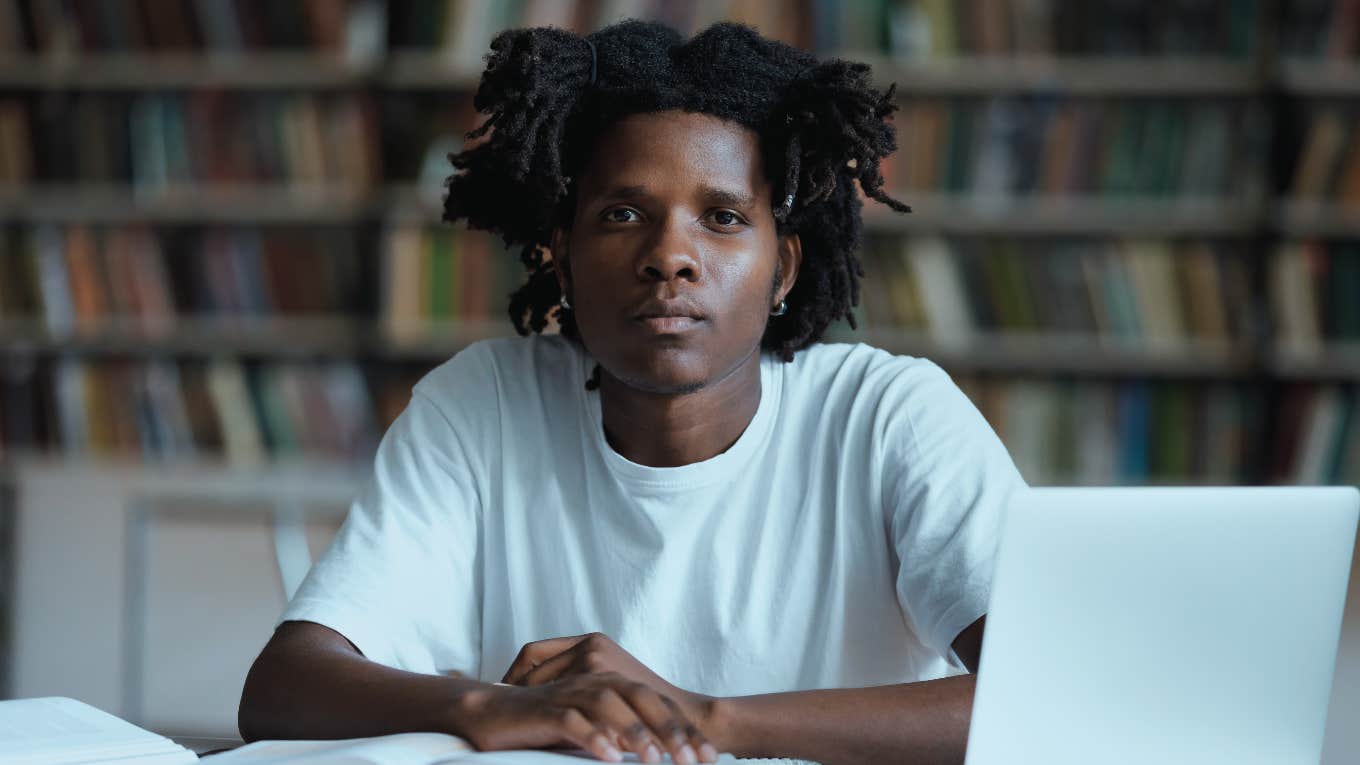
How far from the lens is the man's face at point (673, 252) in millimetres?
1405

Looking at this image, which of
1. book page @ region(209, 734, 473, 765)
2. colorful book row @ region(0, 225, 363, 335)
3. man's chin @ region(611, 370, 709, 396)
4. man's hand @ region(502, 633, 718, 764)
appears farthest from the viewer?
colorful book row @ region(0, 225, 363, 335)

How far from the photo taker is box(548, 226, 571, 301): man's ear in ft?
5.16

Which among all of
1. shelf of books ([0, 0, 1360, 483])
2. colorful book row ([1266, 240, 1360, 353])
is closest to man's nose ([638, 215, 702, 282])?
shelf of books ([0, 0, 1360, 483])

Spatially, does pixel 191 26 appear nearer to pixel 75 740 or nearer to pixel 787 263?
pixel 787 263

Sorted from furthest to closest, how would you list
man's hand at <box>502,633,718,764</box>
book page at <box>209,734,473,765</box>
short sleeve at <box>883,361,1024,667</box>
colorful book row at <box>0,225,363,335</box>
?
colorful book row at <box>0,225,363,335</box>
short sleeve at <box>883,361,1024,667</box>
man's hand at <box>502,633,718,764</box>
book page at <box>209,734,473,765</box>

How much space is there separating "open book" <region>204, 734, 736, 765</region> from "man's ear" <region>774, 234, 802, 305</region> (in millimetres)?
702

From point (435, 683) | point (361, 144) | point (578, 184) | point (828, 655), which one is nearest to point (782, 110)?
point (578, 184)

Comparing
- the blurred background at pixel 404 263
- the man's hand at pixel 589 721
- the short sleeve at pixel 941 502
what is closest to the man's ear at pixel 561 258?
the short sleeve at pixel 941 502

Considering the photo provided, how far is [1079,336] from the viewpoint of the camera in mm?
3025

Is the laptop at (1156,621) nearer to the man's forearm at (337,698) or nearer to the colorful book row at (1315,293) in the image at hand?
the man's forearm at (337,698)

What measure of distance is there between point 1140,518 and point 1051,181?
87.1 inches

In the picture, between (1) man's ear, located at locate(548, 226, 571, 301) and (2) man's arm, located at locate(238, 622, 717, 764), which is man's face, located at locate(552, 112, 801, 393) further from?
(2) man's arm, located at locate(238, 622, 717, 764)

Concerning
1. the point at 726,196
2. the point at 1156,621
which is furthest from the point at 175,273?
the point at 1156,621

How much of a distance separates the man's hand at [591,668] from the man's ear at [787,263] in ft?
1.81
